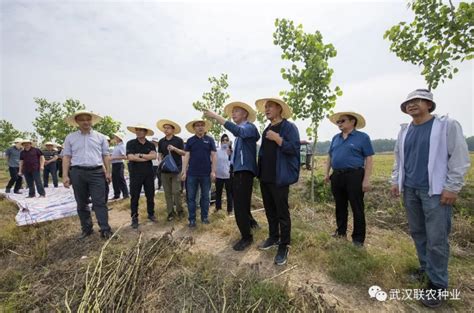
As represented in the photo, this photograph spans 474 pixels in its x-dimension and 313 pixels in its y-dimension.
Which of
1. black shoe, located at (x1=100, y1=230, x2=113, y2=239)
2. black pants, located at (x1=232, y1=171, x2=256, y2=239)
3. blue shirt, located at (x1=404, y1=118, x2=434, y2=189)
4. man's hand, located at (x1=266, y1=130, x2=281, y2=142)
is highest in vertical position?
man's hand, located at (x1=266, y1=130, x2=281, y2=142)

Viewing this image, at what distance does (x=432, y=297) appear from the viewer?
7.77 feet

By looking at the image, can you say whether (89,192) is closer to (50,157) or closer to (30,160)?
(30,160)

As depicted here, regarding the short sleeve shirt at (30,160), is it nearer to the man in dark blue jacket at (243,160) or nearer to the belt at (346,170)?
the man in dark blue jacket at (243,160)

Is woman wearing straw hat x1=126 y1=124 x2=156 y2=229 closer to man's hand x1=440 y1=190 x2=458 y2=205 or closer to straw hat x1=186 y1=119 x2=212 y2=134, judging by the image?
straw hat x1=186 y1=119 x2=212 y2=134

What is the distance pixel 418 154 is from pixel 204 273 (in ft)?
8.85

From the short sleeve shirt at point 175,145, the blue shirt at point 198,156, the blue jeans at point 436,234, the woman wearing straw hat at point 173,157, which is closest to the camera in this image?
the blue jeans at point 436,234

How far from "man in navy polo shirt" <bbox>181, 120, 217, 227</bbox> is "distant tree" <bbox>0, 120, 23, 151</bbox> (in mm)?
30619

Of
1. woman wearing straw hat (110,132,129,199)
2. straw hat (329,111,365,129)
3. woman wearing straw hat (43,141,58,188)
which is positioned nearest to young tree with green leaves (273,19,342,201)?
straw hat (329,111,365,129)

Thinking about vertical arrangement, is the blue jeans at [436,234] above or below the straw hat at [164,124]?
below

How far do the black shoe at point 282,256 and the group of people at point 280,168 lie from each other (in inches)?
0.5

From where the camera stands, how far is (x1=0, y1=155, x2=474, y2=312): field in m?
2.30

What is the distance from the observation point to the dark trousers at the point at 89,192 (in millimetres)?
Answer: 4020

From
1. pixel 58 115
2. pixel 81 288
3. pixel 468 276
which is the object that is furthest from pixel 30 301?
pixel 58 115

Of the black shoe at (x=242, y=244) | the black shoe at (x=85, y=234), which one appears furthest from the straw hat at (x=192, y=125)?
the black shoe at (x=85, y=234)
